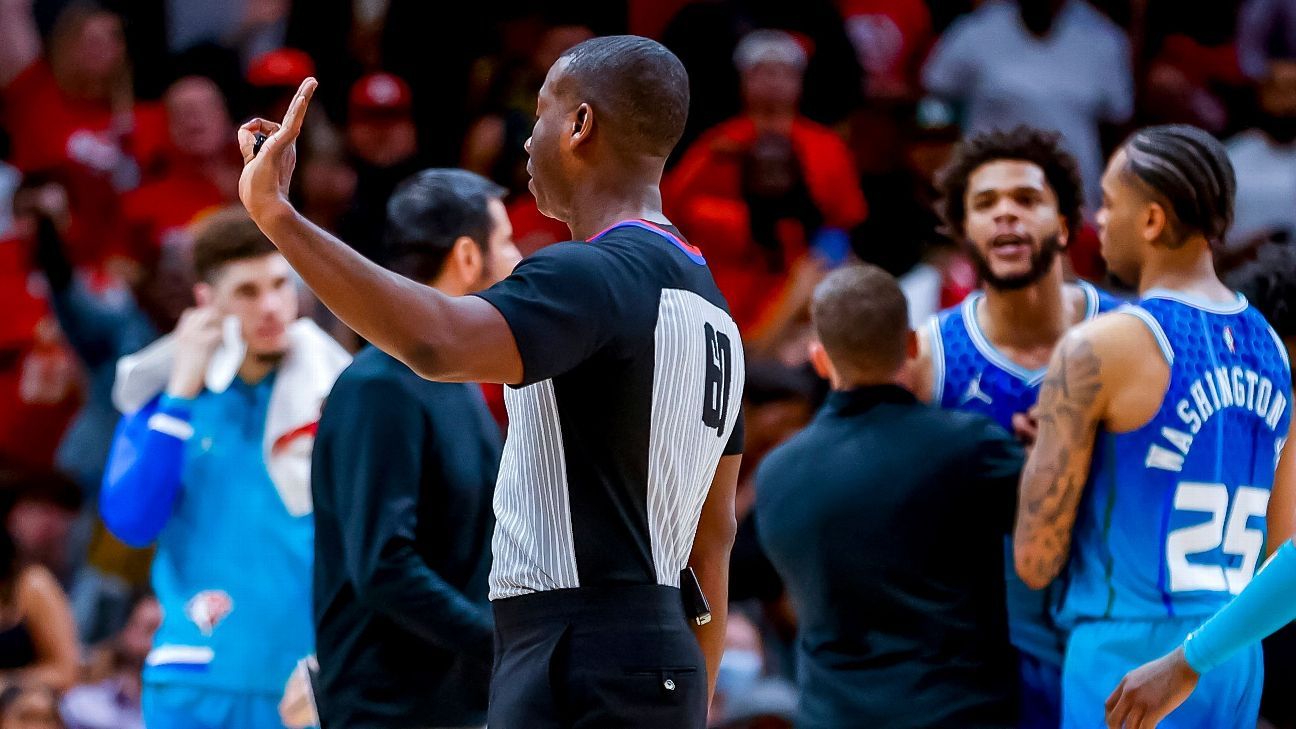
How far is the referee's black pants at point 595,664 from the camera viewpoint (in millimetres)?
2918

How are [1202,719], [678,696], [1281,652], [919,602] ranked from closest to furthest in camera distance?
[678,696] → [1202,719] → [919,602] → [1281,652]

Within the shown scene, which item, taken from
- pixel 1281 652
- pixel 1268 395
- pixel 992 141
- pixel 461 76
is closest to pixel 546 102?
pixel 1268 395

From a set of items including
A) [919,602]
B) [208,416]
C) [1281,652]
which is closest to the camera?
[919,602]

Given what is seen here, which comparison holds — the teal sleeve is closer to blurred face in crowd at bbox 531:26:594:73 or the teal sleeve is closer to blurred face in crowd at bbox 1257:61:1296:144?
blurred face in crowd at bbox 1257:61:1296:144

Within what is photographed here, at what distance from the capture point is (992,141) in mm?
5191

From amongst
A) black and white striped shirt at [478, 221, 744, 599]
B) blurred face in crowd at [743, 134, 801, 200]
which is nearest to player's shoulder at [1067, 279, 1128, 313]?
black and white striped shirt at [478, 221, 744, 599]

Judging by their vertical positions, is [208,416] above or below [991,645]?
above

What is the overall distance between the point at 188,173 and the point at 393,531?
5.63 m

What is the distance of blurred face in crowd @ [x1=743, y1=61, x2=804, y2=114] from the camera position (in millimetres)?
8680

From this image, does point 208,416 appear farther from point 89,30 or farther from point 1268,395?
point 89,30

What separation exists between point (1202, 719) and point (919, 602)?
0.73 m

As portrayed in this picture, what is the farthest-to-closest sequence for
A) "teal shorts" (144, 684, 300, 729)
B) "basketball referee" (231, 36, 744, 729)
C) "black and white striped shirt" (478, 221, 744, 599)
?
"teal shorts" (144, 684, 300, 729) < "black and white striped shirt" (478, 221, 744, 599) < "basketball referee" (231, 36, 744, 729)

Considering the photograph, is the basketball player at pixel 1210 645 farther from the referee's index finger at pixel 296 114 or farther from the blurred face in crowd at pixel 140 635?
the blurred face in crowd at pixel 140 635

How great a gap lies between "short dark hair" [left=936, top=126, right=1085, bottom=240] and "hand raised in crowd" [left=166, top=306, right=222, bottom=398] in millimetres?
2303
